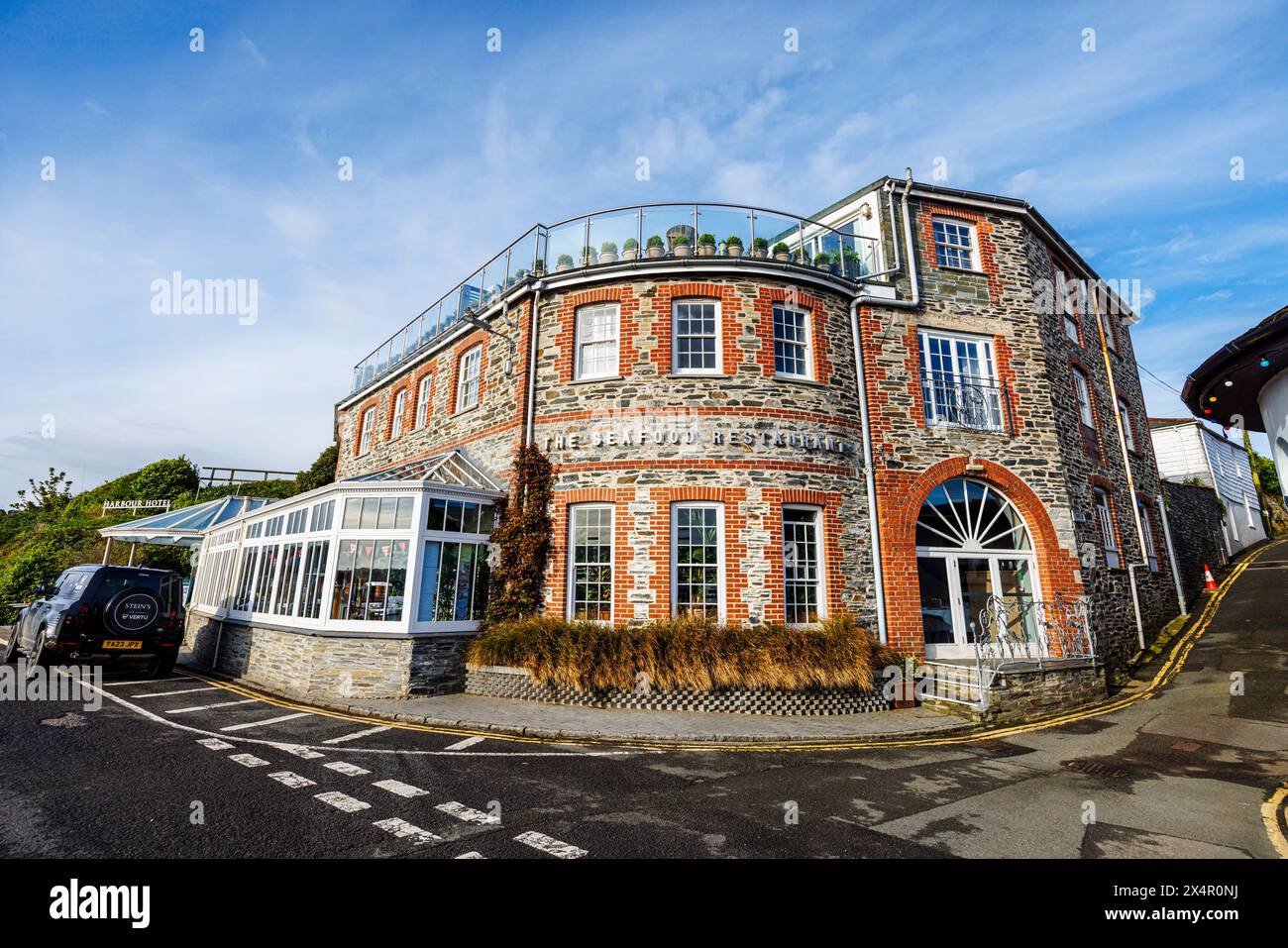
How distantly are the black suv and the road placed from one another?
6.79 ft

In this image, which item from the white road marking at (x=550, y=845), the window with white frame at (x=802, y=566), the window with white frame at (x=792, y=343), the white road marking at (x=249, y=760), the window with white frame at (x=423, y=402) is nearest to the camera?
the white road marking at (x=550, y=845)

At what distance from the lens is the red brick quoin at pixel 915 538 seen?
1130 cm

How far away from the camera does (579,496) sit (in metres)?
11.6

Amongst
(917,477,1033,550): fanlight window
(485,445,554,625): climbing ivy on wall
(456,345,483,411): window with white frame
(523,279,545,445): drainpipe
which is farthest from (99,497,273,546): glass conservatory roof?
(917,477,1033,550): fanlight window

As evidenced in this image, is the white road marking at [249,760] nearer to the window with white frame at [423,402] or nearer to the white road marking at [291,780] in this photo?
the white road marking at [291,780]

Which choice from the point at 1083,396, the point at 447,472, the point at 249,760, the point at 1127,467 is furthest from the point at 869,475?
the point at 249,760

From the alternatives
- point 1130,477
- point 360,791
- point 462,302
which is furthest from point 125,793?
point 1130,477

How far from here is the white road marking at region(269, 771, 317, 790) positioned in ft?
18.3

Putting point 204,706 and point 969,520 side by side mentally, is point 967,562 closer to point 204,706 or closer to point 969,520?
point 969,520

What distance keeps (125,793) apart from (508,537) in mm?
7015

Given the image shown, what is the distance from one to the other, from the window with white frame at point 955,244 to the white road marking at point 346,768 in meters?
15.2

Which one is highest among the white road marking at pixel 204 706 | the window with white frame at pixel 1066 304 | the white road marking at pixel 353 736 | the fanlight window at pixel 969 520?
the window with white frame at pixel 1066 304

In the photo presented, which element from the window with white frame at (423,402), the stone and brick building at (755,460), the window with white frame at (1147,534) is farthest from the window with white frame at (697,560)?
the window with white frame at (1147,534)
